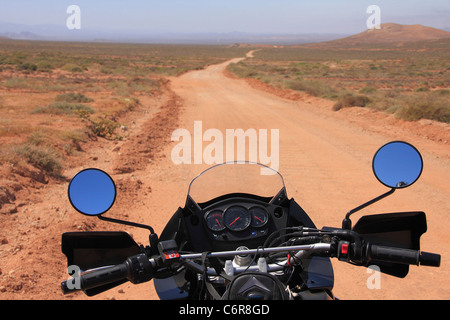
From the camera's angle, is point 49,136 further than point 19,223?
Yes

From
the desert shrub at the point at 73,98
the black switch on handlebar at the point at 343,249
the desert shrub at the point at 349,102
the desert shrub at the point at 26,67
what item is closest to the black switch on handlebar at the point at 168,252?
the black switch on handlebar at the point at 343,249

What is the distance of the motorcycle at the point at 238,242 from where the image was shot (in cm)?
204

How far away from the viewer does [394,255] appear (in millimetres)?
2016

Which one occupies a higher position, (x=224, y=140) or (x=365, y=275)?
(x=224, y=140)

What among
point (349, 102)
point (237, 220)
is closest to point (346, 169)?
point (237, 220)

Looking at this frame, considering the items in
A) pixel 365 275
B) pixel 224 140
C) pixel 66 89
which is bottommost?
pixel 365 275

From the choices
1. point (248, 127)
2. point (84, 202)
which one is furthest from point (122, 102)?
point (84, 202)

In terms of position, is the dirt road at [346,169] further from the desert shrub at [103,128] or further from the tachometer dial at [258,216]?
the desert shrub at [103,128]

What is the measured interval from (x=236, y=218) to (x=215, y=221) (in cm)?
13

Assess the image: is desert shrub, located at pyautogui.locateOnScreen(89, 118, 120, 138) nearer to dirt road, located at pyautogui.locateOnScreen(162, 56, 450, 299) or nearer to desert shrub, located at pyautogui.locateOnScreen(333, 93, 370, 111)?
dirt road, located at pyautogui.locateOnScreen(162, 56, 450, 299)

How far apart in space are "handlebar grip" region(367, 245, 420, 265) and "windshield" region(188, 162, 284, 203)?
2.75 ft
